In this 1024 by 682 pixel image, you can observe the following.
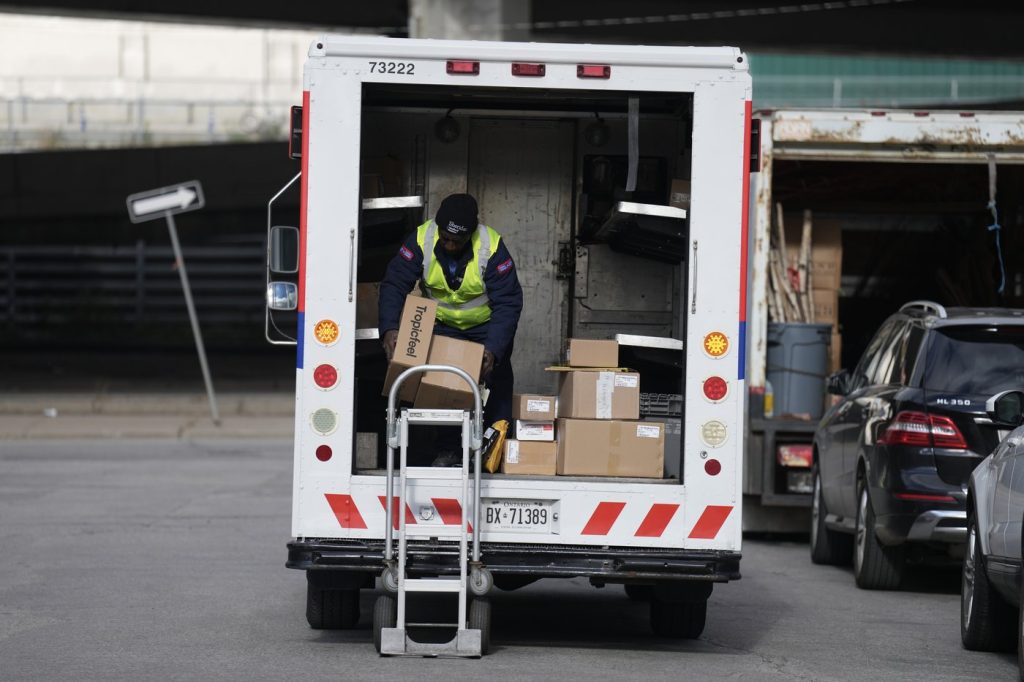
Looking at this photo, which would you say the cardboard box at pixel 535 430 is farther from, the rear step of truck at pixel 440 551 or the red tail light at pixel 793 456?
the red tail light at pixel 793 456

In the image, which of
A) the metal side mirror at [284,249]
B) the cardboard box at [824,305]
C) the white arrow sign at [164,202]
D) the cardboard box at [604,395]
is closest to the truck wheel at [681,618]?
the cardboard box at [604,395]

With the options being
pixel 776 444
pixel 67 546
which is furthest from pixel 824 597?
pixel 67 546

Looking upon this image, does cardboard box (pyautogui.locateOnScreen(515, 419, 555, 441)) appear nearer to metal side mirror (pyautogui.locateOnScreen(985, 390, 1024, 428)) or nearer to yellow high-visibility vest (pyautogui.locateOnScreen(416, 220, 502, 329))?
yellow high-visibility vest (pyautogui.locateOnScreen(416, 220, 502, 329))

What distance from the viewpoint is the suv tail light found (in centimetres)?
1024

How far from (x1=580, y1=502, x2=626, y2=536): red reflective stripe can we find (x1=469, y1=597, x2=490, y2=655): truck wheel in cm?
56

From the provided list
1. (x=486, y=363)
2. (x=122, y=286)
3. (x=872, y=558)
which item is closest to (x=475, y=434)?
(x=486, y=363)

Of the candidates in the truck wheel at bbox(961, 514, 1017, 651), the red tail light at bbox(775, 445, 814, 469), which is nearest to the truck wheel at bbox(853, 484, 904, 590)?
the red tail light at bbox(775, 445, 814, 469)

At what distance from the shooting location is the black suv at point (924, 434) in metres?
10.2

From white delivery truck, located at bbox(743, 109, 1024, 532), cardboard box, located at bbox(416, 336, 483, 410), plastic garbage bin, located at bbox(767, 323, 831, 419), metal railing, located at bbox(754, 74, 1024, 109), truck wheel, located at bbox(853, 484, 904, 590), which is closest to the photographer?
cardboard box, located at bbox(416, 336, 483, 410)

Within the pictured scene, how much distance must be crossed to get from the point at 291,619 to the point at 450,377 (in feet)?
5.77

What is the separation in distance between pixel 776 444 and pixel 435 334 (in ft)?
15.8

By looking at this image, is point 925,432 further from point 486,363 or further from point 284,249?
point 284,249

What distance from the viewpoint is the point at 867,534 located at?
11.1 m

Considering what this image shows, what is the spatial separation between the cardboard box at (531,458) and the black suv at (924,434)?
2.57 m
